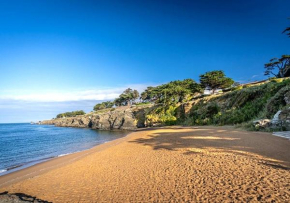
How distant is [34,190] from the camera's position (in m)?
6.20

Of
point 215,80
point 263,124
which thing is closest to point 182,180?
point 263,124

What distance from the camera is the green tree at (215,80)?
51062 mm

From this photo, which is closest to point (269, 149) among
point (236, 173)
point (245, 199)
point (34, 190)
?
point (236, 173)

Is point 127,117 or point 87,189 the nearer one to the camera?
point 87,189

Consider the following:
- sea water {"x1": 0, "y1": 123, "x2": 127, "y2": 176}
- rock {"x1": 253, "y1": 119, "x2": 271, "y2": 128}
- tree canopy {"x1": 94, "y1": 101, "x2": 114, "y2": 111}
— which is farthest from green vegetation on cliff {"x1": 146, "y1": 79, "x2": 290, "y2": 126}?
tree canopy {"x1": 94, "y1": 101, "x2": 114, "y2": 111}

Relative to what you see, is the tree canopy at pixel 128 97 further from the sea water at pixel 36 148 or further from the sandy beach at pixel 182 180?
the sandy beach at pixel 182 180

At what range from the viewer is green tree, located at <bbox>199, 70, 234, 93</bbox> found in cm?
5106

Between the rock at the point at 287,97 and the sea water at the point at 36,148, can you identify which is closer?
the sea water at the point at 36,148

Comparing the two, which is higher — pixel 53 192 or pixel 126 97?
pixel 126 97

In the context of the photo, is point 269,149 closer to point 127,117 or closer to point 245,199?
point 245,199

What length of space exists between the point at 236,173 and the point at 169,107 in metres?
38.5

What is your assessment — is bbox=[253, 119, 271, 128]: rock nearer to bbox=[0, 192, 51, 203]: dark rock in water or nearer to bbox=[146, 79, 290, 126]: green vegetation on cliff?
bbox=[146, 79, 290, 126]: green vegetation on cliff

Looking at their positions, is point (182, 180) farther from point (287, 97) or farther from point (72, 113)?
point (72, 113)

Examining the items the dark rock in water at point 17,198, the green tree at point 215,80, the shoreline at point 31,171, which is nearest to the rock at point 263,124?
the shoreline at point 31,171
